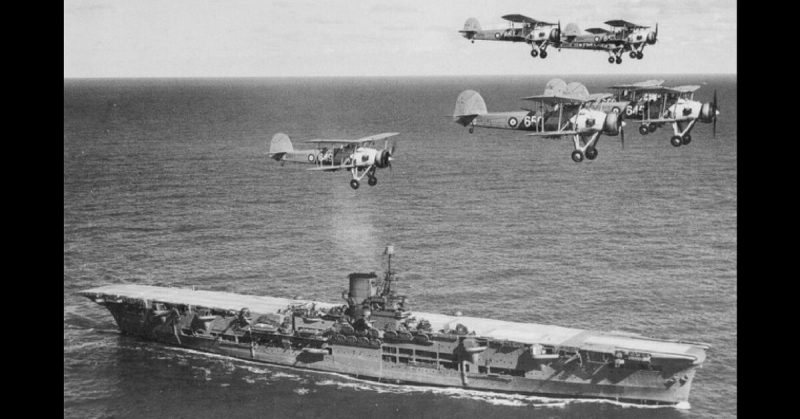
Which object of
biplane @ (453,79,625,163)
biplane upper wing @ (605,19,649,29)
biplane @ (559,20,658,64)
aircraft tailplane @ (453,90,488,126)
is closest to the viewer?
biplane @ (453,79,625,163)

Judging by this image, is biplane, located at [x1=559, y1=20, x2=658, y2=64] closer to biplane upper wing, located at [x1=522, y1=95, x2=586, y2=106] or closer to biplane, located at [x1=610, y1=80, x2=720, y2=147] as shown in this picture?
biplane, located at [x1=610, y1=80, x2=720, y2=147]

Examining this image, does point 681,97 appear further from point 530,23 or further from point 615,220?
point 615,220

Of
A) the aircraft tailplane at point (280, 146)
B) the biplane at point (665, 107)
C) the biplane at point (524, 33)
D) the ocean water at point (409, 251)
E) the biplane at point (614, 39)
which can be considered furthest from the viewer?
the ocean water at point (409, 251)

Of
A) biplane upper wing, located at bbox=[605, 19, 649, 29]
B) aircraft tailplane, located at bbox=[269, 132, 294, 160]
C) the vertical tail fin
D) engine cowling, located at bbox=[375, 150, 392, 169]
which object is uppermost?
the vertical tail fin

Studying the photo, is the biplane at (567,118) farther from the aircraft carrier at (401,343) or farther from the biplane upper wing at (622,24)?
the aircraft carrier at (401,343)

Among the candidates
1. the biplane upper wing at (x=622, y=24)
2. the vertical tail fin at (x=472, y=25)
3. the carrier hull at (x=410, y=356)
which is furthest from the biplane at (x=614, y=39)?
the carrier hull at (x=410, y=356)

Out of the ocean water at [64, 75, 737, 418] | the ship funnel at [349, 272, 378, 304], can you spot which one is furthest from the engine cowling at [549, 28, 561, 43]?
the ocean water at [64, 75, 737, 418]

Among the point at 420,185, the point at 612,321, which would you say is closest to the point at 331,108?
the point at 420,185
